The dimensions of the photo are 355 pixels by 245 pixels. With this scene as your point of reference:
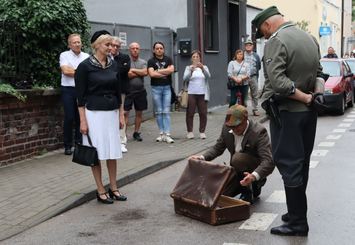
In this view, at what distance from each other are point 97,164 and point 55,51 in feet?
12.5

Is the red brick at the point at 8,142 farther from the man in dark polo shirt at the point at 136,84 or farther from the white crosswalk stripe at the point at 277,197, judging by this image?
the white crosswalk stripe at the point at 277,197

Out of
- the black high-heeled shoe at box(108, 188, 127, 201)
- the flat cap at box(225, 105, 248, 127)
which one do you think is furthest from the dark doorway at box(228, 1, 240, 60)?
the flat cap at box(225, 105, 248, 127)

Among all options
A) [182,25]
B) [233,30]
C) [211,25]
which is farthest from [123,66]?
[233,30]

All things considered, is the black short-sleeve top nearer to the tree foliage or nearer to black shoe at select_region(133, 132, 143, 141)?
the tree foliage

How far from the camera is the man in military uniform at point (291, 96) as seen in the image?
493 centimetres

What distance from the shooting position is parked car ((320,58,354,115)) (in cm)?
1554

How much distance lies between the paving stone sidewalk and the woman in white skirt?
25.6 inches

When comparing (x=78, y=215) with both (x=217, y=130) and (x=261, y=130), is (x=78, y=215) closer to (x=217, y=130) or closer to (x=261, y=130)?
(x=261, y=130)

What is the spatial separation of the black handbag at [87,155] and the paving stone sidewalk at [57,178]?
0.48 m

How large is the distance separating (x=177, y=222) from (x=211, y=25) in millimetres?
12522

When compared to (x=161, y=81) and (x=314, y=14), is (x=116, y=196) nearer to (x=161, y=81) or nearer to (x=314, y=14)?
(x=161, y=81)

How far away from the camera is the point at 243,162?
6082 mm

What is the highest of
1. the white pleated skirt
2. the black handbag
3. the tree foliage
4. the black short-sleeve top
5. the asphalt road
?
the tree foliage

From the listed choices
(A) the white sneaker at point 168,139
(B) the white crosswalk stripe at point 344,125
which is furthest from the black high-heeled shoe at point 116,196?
(B) the white crosswalk stripe at point 344,125
